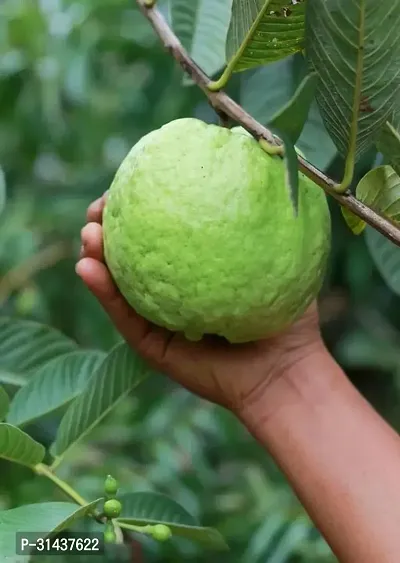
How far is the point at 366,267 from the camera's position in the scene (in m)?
1.79

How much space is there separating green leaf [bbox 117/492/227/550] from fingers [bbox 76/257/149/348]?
0.74 feet

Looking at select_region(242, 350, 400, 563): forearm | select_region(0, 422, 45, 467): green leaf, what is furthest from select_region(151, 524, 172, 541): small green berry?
select_region(242, 350, 400, 563): forearm

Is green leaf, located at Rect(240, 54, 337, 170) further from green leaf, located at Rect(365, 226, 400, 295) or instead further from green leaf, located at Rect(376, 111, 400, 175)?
green leaf, located at Rect(376, 111, 400, 175)

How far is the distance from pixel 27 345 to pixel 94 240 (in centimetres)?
29

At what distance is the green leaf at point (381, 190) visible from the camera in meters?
0.79

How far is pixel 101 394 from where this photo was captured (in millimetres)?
1021

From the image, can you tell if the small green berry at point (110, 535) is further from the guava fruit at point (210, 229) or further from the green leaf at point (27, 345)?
the green leaf at point (27, 345)

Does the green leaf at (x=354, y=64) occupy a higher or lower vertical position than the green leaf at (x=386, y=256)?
higher

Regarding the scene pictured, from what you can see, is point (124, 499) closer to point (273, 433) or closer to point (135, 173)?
point (273, 433)

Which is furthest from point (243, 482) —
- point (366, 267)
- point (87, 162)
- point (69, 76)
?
point (69, 76)

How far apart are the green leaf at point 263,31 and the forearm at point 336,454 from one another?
52cm

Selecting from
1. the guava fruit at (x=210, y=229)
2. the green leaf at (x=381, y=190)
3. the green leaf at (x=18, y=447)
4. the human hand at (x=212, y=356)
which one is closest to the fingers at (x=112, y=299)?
the human hand at (x=212, y=356)

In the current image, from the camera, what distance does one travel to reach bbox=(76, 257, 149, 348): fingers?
1009 millimetres

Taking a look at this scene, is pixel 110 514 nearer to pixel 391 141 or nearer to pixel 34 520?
pixel 34 520
